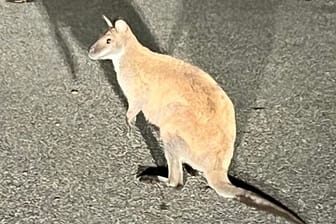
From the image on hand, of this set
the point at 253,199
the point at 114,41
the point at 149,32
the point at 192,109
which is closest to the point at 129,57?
the point at 114,41

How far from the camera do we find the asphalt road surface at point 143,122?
1.83 metres

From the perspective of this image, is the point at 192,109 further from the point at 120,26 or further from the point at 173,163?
the point at 120,26

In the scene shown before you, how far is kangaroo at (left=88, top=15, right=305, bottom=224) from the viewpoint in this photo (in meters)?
1.74

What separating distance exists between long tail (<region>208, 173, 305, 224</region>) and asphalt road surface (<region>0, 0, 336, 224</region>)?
0.03m

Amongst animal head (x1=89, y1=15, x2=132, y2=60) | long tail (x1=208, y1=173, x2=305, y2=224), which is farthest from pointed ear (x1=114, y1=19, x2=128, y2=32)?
long tail (x1=208, y1=173, x2=305, y2=224)

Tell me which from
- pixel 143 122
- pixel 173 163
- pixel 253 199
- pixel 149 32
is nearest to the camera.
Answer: pixel 253 199

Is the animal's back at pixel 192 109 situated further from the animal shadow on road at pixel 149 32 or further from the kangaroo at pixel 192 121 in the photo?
the animal shadow on road at pixel 149 32

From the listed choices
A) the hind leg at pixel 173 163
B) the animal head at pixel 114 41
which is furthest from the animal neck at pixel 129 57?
the hind leg at pixel 173 163

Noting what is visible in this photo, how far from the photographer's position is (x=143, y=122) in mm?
2158

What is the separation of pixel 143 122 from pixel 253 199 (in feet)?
1.85

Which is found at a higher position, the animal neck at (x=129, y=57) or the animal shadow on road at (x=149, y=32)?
the animal neck at (x=129, y=57)

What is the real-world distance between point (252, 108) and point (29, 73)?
0.75m

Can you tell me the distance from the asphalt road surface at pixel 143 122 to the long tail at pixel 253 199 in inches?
1.3

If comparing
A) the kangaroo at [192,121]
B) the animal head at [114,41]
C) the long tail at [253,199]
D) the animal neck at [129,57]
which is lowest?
the long tail at [253,199]
